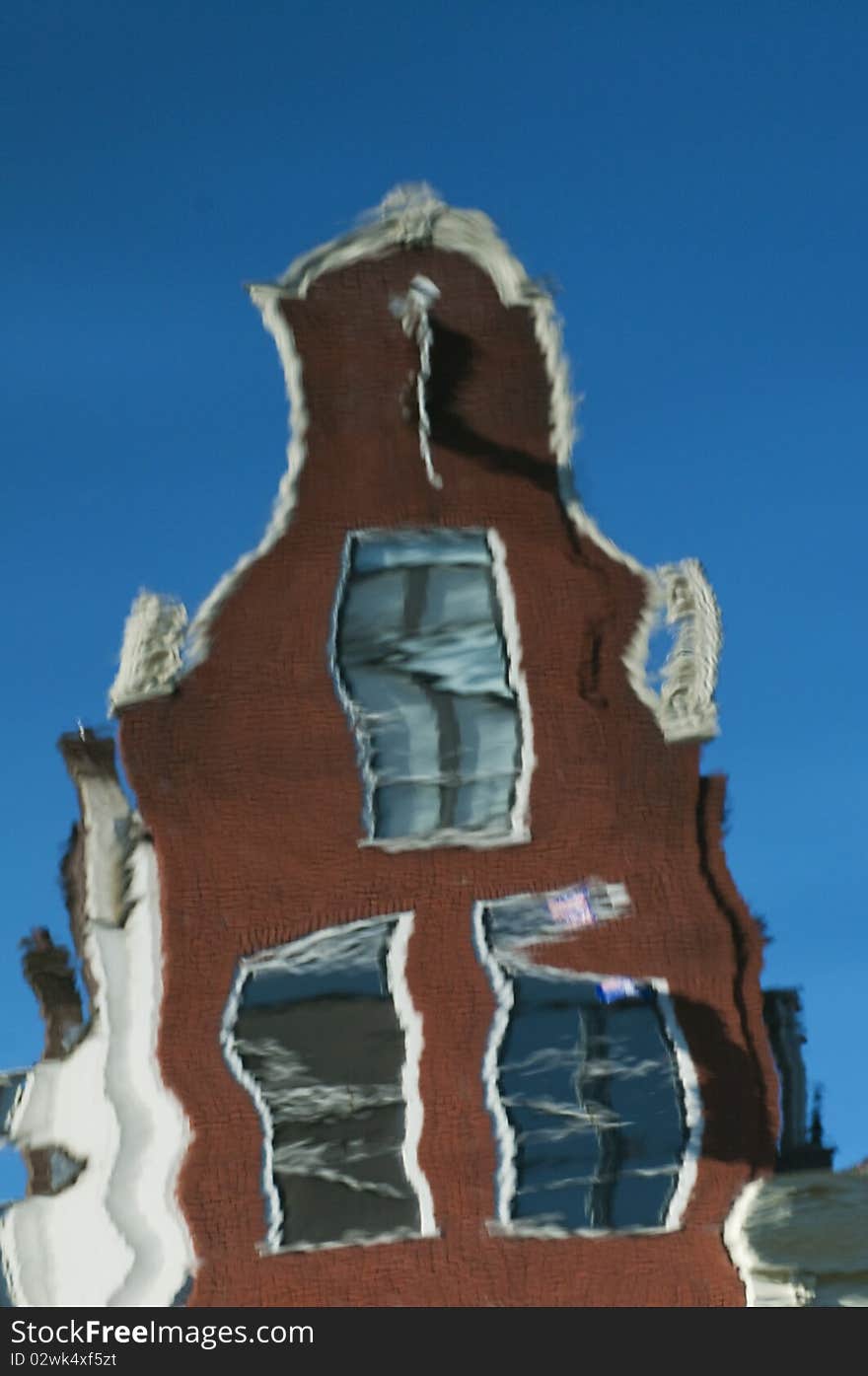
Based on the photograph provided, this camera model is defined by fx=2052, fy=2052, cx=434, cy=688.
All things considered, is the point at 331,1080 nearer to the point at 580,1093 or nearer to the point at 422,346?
the point at 580,1093

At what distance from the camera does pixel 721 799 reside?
11.4 m

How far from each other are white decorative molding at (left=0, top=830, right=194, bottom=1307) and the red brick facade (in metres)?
0.13

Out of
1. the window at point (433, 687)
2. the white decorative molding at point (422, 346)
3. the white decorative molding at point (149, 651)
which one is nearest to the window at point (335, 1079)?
the window at point (433, 687)

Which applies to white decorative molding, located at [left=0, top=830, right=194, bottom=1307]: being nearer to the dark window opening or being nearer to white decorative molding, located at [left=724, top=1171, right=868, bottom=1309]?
the dark window opening

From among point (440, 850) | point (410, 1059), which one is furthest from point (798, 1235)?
point (440, 850)

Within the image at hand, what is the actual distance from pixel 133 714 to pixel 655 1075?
3494mm

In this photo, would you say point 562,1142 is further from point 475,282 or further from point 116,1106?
point 475,282

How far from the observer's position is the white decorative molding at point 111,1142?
425 inches

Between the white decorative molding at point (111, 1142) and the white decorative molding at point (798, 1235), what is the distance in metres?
2.90

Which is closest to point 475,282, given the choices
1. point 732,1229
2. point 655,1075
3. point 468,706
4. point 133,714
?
point 468,706

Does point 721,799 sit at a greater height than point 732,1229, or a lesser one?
greater

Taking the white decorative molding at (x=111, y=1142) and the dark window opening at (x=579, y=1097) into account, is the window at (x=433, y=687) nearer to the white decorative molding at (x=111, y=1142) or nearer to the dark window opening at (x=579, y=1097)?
the dark window opening at (x=579, y=1097)

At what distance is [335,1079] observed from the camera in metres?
11.1
